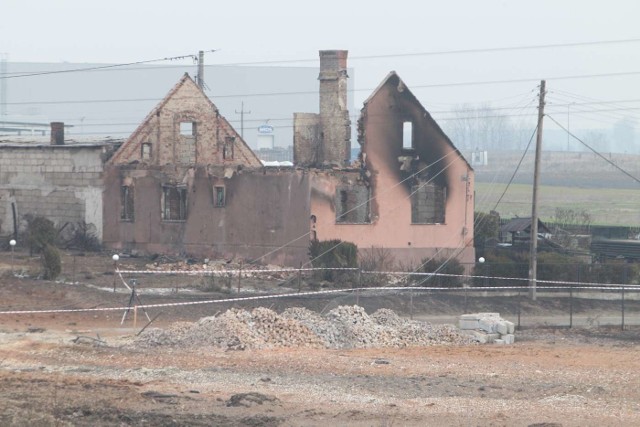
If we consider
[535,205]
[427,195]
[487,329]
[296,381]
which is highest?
[427,195]

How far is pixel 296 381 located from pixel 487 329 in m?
9.52

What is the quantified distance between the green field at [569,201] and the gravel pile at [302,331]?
189ft

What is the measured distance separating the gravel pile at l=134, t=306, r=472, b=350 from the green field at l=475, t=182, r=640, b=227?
189ft

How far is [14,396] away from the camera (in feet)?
72.5

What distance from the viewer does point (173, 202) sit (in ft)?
167

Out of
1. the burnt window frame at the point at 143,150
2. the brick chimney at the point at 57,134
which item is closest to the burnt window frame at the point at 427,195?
the burnt window frame at the point at 143,150

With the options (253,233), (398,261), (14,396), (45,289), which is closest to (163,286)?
(45,289)

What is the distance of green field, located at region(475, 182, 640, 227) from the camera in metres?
96.7

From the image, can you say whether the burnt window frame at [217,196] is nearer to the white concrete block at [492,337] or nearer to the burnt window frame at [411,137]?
the burnt window frame at [411,137]

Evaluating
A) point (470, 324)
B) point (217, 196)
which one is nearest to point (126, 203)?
point (217, 196)

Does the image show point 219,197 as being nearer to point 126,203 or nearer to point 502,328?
point 126,203

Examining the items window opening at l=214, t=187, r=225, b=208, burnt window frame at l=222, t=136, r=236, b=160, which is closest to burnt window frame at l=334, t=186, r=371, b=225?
window opening at l=214, t=187, r=225, b=208

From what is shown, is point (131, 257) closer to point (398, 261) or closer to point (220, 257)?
point (220, 257)

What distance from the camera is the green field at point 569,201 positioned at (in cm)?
9669
